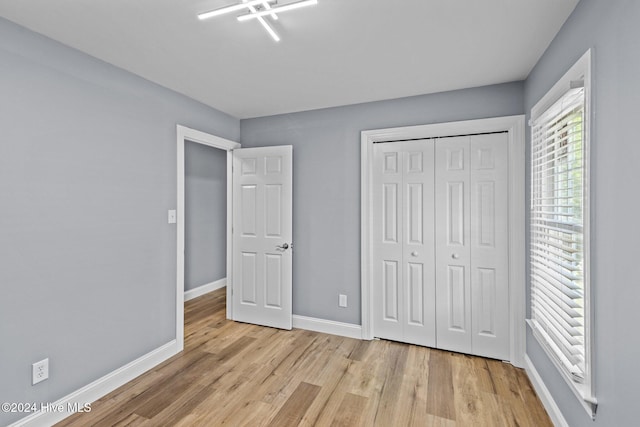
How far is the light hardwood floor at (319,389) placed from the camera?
2055mm

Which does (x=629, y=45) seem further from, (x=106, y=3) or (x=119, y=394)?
(x=119, y=394)

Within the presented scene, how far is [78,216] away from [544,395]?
335 cm

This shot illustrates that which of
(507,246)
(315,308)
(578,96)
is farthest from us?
(315,308)

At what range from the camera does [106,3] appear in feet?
5.41

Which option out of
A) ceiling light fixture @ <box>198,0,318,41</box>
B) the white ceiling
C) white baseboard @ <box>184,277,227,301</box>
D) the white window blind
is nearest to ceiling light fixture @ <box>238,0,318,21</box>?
ceiling light fixture @ <box>198,0,318,41</box>

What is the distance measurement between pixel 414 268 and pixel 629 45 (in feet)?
7.34

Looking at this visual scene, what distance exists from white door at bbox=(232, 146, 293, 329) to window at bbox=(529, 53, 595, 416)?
2247 millimetres

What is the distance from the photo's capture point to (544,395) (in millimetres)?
2137

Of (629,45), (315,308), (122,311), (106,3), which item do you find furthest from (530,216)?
(122,311)

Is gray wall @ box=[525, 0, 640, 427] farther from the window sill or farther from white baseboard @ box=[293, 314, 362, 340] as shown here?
white baseboard @ box=[293, 314, 362, 340]

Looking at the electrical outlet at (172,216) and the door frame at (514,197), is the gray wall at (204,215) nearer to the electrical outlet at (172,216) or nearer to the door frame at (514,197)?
the electrical outlet at (172,216)

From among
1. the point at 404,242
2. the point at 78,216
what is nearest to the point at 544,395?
the point at 404,242

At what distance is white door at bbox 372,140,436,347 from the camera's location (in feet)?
9.96

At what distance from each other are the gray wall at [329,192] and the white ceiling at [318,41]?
1.19ft
